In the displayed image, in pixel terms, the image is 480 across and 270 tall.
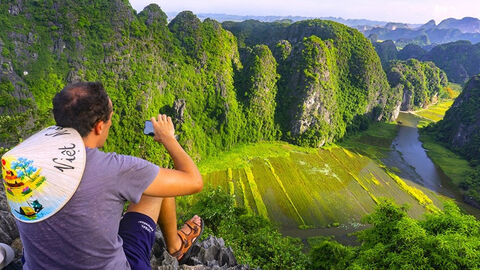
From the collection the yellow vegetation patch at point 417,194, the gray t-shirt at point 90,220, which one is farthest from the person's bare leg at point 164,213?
the yellow vegetation patch at point 417,194

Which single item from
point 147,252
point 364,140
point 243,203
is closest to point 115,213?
point 147,252

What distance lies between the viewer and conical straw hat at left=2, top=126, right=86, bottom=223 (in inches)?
90.2

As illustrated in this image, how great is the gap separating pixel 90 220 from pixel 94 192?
251 millimetres

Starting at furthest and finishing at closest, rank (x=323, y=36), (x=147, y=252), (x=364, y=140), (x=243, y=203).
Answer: (x=323, y=36) → (x=364, y=140) → (x=243, y=203) → (x=147, y=252)

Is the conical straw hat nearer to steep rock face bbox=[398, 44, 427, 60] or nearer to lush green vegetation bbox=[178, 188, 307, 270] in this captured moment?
lush green vegetation bbox=[178, 188, 307, 270]

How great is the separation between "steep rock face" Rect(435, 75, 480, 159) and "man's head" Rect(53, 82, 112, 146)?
72736mm

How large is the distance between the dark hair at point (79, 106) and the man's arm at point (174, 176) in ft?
2.32

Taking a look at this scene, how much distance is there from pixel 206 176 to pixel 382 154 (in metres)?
35.6

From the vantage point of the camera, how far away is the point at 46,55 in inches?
1548

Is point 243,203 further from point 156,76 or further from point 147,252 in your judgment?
point 147,252

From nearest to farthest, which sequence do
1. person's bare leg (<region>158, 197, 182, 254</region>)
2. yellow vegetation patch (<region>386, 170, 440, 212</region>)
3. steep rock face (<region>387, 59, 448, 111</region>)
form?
person's bare leg (<region>158, 197, 182, 254</region>)
yellow vegetation patch (<region>386, 170, 440, 212</region>)
steep rock face (<region>387, 59, 448, 111</region>)

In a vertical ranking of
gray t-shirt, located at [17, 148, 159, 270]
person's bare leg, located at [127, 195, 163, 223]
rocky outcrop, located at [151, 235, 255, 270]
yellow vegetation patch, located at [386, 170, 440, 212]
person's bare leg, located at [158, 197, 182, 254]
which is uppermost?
gray t-shirt, located at [17, 148, 159, 270]

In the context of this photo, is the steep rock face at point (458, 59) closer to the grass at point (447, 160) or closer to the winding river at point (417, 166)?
the winding river at point (417, 166)

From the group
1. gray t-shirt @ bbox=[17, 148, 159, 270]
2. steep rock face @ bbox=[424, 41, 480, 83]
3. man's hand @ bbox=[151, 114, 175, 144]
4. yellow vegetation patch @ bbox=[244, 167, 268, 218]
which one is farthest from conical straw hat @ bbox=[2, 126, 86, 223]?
steep rock face @ bbox=[424, 41, 480, 83]
